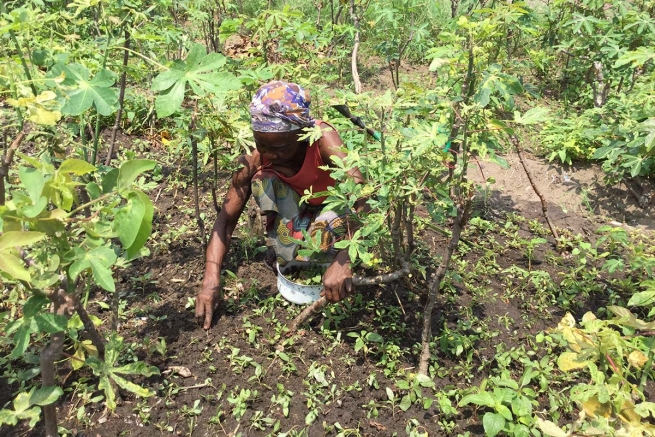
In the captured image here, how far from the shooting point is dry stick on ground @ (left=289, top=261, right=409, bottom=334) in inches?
82.2

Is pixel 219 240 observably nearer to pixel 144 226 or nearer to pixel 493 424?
pixel 144 226

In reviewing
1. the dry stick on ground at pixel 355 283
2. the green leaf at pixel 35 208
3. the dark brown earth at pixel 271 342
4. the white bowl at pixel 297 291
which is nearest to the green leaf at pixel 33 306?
the green leaf at pixel 35 208

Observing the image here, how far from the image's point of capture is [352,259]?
75.5 inches

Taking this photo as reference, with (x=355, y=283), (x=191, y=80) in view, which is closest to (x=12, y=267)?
(x=191, y=80)

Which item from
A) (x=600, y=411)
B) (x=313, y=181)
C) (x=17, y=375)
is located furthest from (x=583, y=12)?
(x=17, y=375)

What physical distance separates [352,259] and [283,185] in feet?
2.90

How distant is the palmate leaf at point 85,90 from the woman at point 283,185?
0.77 meters

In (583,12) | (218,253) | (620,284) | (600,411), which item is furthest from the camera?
(583,12)

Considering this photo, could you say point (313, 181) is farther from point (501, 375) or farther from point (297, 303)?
point (501, 375)

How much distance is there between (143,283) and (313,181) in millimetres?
1078

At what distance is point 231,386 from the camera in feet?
7.07

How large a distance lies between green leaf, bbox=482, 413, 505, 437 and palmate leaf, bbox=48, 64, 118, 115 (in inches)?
65.8

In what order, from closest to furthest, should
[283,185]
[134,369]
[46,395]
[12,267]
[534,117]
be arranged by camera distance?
[12,267] < [46,395] < [534,117] < [134,369] < [283,185]

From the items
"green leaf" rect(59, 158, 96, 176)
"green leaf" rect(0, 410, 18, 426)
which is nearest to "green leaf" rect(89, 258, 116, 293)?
"green leaf" rect(59, 158, 96, 176)
